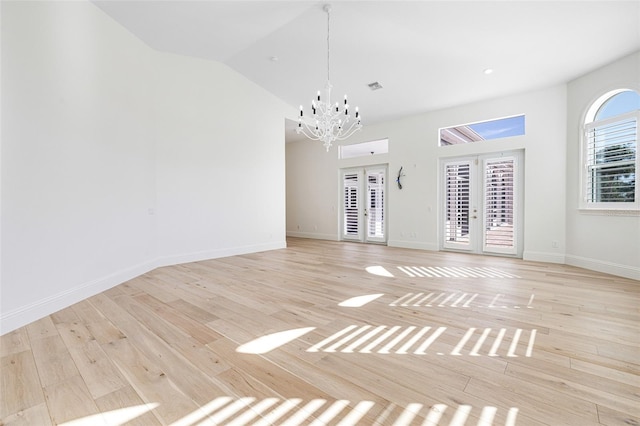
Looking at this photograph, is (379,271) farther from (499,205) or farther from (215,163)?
(215,163)

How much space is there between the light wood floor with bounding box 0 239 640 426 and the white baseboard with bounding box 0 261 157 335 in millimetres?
102

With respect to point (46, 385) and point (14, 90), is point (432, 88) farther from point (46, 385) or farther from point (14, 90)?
point (46, 385)

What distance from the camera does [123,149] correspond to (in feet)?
13.2

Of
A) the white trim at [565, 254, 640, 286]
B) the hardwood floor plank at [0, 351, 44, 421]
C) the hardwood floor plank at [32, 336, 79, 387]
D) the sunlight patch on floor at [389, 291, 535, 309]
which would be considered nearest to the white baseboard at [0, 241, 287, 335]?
the hardwood floor plank at [32, 336, 79, 387]

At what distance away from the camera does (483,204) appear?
6.05 meters

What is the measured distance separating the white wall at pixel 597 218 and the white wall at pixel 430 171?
0.54 ft

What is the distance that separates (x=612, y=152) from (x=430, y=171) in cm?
300

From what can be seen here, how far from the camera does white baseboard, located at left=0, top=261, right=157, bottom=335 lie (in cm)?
242

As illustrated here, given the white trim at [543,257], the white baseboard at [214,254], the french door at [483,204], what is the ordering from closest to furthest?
the white baseboard at [214,254] → the white trim at [543,257] → the french door at [483,204]

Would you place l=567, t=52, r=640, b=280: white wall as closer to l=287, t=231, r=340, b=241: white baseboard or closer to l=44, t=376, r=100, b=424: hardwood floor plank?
l=287, t=231, r=340, b=241: white baseboard

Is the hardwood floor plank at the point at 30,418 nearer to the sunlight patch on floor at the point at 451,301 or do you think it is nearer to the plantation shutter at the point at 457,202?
the sunlight patch on floor at the point at 451,301

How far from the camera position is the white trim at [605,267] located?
4074 mm

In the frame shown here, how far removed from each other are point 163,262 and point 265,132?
3.54m

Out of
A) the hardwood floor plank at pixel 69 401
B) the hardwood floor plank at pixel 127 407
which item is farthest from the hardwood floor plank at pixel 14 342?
the hardwood floor plank at pixel 127 407
